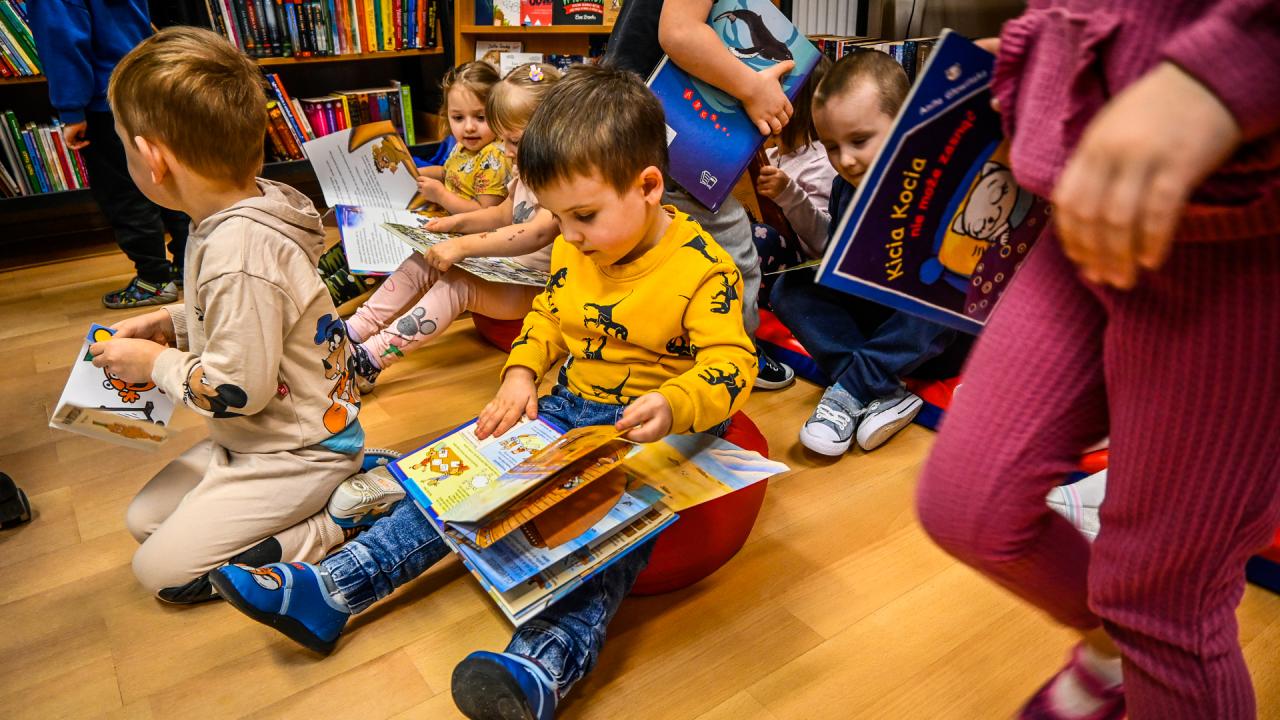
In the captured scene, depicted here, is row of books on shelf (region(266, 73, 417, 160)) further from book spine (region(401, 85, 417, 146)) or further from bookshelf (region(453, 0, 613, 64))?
bookshelf (region(453, 0, 613, 64))

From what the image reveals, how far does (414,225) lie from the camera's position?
1808 mm

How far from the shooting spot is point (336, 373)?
1.14 meters

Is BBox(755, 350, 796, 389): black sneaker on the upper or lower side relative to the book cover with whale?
lower

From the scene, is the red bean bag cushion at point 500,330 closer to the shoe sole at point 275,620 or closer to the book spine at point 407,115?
the shoe sole at point 275,620

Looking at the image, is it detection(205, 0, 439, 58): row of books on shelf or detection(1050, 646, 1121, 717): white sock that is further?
detection(205, 0, 439, 58): row of books on shelf

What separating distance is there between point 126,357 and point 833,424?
103 centimetres

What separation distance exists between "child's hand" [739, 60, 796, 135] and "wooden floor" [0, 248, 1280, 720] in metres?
0.56

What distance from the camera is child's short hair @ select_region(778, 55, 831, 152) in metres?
1.60

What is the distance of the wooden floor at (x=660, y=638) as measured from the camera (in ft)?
3.02

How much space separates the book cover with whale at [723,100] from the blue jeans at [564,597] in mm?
429

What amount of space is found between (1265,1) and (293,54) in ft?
9.67

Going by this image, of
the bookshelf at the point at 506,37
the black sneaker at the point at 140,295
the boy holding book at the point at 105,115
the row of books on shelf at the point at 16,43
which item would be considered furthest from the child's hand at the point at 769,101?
the row of books on shelf at the point at 16,43

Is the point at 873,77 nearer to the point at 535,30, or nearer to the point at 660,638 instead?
the point at 660,638

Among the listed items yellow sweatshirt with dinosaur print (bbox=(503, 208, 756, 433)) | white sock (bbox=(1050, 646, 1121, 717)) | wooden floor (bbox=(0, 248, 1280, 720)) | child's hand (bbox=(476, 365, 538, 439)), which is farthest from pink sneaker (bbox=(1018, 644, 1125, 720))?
child's hand (bbox=(476, 365, 538, 439))
